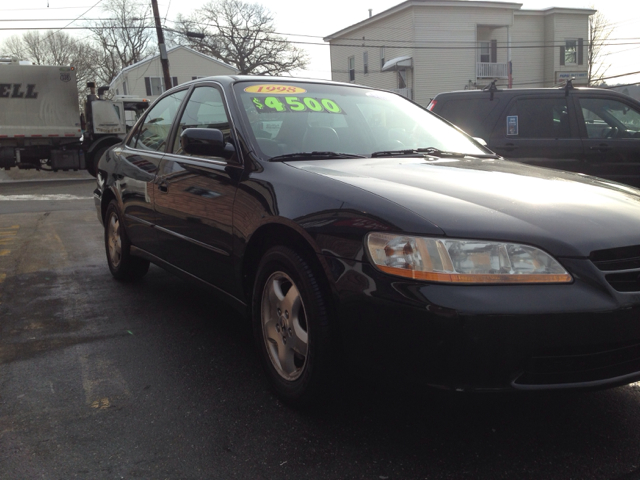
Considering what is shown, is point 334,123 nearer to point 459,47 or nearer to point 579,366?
point 579,366

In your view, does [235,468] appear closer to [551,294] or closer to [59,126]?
[551,294]

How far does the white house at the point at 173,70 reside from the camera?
43594mm

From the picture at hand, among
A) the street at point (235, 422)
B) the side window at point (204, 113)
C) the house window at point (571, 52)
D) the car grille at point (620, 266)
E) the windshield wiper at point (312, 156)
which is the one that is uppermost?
the house window at point (571, 52)

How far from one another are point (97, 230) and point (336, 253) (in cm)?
696

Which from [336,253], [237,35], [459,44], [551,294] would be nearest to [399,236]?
[336,253]

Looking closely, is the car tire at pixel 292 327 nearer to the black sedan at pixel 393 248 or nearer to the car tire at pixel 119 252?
the black sedan at pixel 393 248

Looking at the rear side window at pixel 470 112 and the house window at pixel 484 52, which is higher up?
the house window at pixel 484 52

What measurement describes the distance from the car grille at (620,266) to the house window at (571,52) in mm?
36721

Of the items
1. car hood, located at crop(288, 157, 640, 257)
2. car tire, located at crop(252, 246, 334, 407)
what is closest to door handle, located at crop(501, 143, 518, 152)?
car hood, located at crop(288, 157, 640, 257)

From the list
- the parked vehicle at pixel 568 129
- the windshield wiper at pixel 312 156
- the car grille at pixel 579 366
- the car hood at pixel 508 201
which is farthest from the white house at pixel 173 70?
the car grille at pixel 579 366

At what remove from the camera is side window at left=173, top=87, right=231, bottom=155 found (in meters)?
3.54

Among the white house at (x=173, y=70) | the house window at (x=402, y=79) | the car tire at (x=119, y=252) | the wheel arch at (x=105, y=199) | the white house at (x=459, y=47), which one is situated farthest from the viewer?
the white house at (x=173, y=70)

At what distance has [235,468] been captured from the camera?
2281mm

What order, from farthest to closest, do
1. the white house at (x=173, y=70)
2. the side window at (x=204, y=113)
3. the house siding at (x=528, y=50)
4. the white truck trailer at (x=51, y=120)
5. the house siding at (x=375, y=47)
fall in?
the white house at (x=173, y=70) → the house siding at (x=528, y=50) → the house siding at (x=375, y=47) → the white truck trailer at (x=51, y=120) → the side window at (x=204, y=113)
